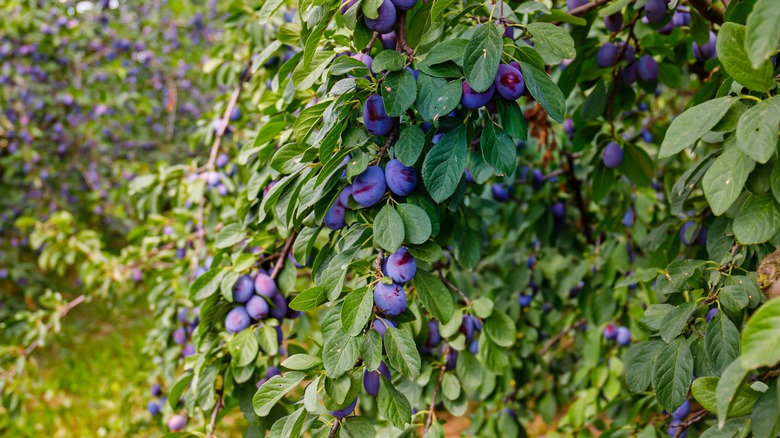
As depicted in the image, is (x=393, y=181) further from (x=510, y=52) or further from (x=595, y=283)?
(x=595, y=283)

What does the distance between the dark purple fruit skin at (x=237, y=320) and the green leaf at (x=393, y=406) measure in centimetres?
36

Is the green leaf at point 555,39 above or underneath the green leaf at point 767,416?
above

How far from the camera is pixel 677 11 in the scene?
1.39 metres

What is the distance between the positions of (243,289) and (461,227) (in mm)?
456

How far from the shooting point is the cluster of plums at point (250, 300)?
1.10 m

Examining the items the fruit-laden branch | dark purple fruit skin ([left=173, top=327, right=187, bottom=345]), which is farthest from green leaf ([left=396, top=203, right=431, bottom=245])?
dark purple fruit skin ([left=173, top=327, right=187, bottom=345])

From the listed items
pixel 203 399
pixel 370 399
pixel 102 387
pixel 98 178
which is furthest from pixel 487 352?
pixel 98 178

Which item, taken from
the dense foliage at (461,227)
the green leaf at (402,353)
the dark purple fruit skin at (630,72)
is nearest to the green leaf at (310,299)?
the dense foliage at (461,227)

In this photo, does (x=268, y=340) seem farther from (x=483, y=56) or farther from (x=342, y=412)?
(x=483, y=56)

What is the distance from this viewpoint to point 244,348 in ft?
3.43

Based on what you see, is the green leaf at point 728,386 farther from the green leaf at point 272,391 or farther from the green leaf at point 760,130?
the green leaf at point 272,391

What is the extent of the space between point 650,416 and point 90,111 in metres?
4.04

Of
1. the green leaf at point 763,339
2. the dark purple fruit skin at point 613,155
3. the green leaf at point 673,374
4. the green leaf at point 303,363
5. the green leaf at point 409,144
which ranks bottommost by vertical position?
the dark purple fruit skin at point 613,155

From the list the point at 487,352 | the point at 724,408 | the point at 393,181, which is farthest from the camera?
the point at 487,352
